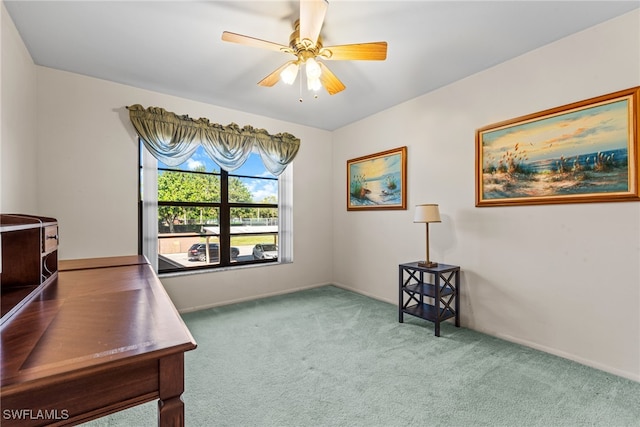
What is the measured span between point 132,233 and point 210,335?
1.40 meters

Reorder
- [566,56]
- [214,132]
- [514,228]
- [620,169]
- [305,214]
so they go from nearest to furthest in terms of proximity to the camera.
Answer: [620,169]
[566,56]
[514,228]
[214,132]
[305,214]

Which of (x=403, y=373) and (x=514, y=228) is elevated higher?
(x=514, y=228)

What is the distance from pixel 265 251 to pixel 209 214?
0.97m

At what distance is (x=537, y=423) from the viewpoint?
1.57 metres

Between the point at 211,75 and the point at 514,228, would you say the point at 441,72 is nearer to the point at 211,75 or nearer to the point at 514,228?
the point at 514,228

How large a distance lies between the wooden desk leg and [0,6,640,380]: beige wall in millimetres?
2167

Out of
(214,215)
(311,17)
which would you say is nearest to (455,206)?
(311,17)

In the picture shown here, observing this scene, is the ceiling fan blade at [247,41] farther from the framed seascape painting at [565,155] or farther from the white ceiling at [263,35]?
the framed seascape painting at [565,155]

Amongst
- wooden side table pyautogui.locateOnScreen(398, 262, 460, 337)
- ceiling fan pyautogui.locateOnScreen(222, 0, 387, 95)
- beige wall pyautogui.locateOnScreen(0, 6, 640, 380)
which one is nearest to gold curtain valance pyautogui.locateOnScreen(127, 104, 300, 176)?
beige wall pyautogui.locateOnScreen(0, 6, 640, 380)

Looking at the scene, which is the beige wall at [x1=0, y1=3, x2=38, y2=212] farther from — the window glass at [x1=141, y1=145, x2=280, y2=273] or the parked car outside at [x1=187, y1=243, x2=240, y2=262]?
the parked car outside at [x1=187, y1=243, x2=240, y2=262]

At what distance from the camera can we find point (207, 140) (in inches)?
135

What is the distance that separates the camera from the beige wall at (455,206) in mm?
2041

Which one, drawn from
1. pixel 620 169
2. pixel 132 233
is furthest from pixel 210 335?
pixel 620 169

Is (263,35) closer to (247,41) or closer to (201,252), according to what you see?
(247,41)
